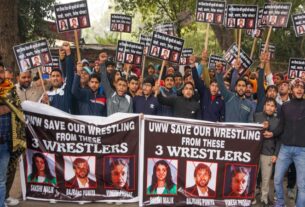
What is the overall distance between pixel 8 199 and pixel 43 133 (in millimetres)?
1155

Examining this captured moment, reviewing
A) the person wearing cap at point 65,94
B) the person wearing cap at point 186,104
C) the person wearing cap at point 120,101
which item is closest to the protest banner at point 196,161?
the person wearing cap at point 186,104

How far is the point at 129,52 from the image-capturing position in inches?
356

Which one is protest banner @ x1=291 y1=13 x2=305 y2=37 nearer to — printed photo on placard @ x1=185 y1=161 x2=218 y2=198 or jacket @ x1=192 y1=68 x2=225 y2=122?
jacket @ x1=192 y1=68 x2=225 y2=122

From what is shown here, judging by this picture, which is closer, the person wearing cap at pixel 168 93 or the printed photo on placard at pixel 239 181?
the printed photo on placard at pixel 239 181

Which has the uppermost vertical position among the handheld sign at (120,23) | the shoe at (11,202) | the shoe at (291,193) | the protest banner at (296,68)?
the handheld sign at (120,23)

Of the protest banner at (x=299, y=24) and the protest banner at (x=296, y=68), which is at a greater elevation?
the protest banner at (x=299, y=24)

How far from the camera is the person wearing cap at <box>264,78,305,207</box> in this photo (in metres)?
6.34

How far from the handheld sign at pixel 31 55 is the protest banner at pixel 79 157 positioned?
100cm

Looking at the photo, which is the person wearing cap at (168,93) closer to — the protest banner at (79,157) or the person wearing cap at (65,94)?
the protest banner at (79,157)

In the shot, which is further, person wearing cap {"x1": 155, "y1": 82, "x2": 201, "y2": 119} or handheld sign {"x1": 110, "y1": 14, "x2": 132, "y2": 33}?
handheld sign {"x1": 110, "y1": 14, "x2": 132, "y2": 33}

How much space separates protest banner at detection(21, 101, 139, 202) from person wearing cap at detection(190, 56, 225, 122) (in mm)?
1443

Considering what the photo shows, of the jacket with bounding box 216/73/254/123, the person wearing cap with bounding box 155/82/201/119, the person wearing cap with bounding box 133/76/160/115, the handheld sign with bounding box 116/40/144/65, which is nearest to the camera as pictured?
the person wearing cap with bounding box 155/82/201/119

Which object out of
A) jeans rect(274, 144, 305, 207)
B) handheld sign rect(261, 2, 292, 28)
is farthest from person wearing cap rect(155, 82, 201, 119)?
handheld sign rect(261, 2, 292, 28)

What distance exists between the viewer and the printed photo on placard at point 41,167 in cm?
674
